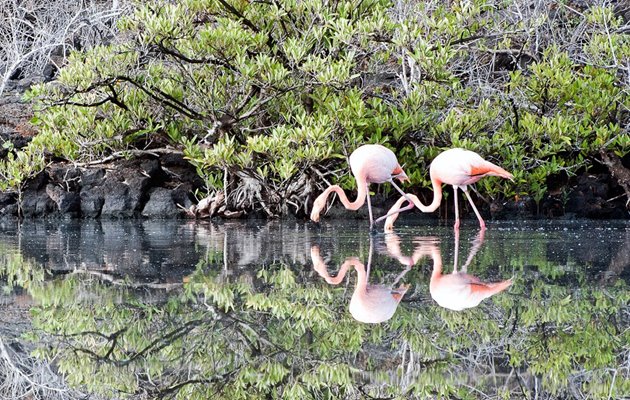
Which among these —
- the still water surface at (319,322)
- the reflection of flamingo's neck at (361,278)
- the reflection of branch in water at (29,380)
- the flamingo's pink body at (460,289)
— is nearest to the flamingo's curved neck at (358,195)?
the still water surface at (319,322)

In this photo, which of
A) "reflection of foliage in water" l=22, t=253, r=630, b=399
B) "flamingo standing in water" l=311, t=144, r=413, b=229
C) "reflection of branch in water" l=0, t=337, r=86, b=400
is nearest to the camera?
"reflection of foliage in water" l=22, t=253, r=630, b=399

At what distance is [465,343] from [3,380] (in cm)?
172

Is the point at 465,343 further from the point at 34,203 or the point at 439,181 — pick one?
the point at 34,203

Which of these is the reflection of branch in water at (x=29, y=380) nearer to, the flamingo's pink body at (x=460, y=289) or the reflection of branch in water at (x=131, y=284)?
the reflection of branch in water at (x=131, y=284)

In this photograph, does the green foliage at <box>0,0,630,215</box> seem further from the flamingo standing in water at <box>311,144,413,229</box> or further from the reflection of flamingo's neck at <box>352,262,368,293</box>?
the reflection of flamingo's neck at <box>352,262,368,293</box>

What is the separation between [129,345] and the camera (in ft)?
12.0

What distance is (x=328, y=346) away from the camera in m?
3.55

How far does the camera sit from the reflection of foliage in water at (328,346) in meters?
3.06

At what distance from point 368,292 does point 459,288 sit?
19.5 inches

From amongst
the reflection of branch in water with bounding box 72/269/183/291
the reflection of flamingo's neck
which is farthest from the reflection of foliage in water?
the reflection of branch in water with bounding box 72/269/183/291

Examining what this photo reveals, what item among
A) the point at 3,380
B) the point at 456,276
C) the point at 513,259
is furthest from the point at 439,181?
the point at 3,380

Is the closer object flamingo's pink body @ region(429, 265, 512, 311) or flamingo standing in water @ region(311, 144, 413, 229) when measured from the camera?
flamingo's pink body @ region(429, 265, 512, 311)

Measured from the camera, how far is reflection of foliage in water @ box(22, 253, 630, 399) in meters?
3.06

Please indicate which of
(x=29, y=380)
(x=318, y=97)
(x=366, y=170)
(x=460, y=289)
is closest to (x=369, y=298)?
(x=460, y=289)
